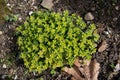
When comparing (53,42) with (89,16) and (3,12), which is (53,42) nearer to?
(89,16)

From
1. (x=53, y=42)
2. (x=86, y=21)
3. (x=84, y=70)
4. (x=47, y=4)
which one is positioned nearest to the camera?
(x=53, y=42)

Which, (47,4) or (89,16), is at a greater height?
(89,16)

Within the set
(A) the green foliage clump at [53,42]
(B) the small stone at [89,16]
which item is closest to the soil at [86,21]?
(B) the small stone at [89,16]

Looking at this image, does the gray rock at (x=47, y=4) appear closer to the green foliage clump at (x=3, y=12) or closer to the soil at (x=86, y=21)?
the soil at (x=86, y=21)

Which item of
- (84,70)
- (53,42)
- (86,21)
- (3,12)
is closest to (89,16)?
(86,21)

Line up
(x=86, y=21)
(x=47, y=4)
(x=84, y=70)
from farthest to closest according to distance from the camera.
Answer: (x=47, y=4) < (x=86, y=21) < (x=84, y=70)

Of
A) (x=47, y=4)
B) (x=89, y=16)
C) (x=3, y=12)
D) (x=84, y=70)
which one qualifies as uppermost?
(x=89, y=16)
